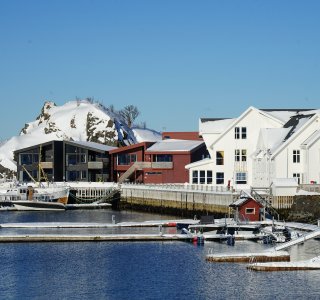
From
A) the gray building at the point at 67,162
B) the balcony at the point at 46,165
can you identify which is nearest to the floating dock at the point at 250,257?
the gray building at the point at 67,162

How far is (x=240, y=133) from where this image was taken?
270 ft

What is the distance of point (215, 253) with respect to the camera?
49250 mm

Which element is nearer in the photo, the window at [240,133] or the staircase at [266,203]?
the staircase at [266,203]

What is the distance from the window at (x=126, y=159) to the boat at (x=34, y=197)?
9.67 metres

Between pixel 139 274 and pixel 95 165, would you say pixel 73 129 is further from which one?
pixel 139 274

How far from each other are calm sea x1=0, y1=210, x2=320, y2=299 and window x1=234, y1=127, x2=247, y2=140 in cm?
2943

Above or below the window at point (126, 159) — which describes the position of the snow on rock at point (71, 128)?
above

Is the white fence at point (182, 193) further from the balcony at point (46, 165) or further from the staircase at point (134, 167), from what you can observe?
the balcony at point (46, 165)

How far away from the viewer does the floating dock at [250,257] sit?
4575 cm

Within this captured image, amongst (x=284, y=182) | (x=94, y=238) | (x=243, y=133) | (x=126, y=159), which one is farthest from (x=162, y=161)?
(x=94, y=238)

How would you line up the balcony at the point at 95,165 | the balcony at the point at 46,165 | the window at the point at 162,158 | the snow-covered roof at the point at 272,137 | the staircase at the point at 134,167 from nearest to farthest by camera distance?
the snow-covered roof at the point at 272,137 < the window at the point at 162,158 < the staircase at the point at 134,167 < the balcony at the point at 95,165 < the balcony at the point at 46,165

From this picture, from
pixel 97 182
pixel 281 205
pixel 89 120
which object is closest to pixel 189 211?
pixel 281 205

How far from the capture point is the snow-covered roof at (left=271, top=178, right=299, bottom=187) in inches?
2625

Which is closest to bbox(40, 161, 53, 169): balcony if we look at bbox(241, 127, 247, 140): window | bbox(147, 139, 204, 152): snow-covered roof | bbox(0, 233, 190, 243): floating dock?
bbox(147, 139, 204, 152): snow-covered roof
